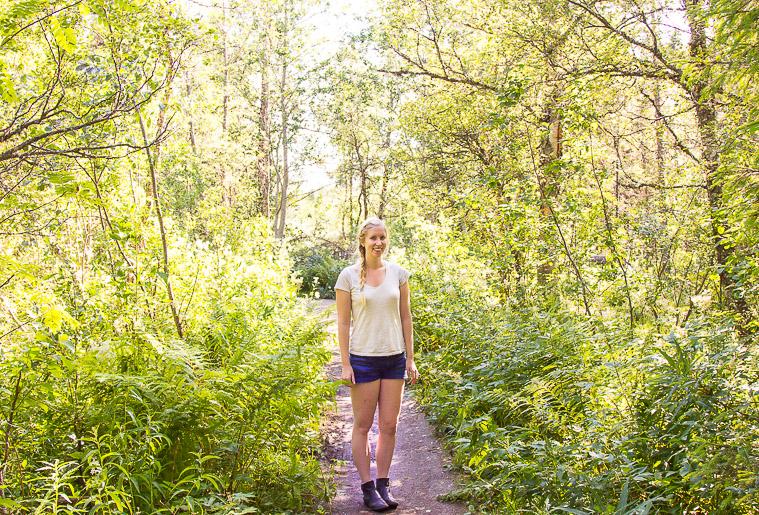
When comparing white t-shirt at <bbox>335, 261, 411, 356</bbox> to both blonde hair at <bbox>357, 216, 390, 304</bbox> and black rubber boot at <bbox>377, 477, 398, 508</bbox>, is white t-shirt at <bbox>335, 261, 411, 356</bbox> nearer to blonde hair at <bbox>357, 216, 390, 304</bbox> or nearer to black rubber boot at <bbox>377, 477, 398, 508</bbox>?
blonde hair at <bbox>357, 216, 390, 304</bbox>

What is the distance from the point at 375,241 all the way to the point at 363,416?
4.77 feet

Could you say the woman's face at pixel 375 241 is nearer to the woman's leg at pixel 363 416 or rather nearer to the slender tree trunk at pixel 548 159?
the woman's leg at pixel 363 416

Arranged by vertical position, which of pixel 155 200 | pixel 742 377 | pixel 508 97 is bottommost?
pixel 742 377

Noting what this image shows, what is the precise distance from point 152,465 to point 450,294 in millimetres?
7282

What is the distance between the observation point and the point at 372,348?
16.5 ft

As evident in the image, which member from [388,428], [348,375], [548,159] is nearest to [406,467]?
[388,428]

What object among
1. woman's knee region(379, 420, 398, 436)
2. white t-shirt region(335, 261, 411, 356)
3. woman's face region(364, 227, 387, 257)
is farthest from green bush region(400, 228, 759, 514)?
woman's face region(364, 227, 387, 257)

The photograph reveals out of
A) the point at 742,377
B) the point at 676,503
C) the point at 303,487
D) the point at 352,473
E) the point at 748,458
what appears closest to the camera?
the point at 748,458

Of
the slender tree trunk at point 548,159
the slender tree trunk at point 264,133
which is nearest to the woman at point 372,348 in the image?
the slender tree trunk at point 548,159

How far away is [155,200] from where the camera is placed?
737cm

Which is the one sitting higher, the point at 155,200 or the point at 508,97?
the point at 508,97

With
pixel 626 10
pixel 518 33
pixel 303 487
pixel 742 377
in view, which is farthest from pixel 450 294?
pixel 742 377

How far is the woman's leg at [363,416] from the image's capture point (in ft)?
16.6

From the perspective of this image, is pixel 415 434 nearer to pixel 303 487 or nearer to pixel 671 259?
pixel 303 487
